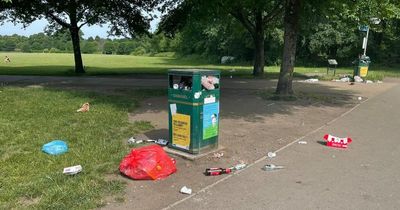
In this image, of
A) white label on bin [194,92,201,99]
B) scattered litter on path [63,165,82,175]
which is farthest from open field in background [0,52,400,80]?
scattered litter on path [63,165,82,175]

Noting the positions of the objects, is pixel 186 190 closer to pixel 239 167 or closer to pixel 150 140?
pixel 239 167

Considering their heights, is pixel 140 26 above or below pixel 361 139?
above

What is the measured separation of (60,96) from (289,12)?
696cm

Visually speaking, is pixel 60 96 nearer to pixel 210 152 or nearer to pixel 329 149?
pixel 210 152

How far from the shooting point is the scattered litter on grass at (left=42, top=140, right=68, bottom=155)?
626 cm

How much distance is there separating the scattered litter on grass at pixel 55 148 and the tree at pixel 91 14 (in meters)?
16.7

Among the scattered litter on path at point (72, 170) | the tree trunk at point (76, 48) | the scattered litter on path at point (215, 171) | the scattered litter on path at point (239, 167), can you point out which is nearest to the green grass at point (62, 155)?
the scattered litter on path at point (72, 170)

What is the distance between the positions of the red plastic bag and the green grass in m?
0.21

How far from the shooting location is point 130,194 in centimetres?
488

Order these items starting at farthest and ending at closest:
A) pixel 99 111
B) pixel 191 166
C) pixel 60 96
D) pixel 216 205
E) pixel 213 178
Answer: pixel 60 96
pixel 99 111
pixel 191 166
pixel 213 178
pixel 216 205

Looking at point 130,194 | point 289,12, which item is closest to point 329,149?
point 130,194

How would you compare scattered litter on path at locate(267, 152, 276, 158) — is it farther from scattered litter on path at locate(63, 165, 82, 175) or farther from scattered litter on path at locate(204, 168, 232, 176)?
scattered litter on path at locate(63, 165, 82, 175)

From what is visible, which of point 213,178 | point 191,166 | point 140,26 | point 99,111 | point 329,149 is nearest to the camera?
point 213,178

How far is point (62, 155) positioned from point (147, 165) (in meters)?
1.52
